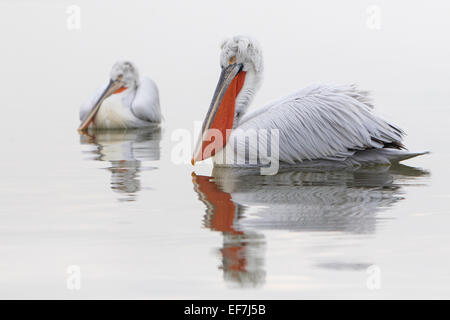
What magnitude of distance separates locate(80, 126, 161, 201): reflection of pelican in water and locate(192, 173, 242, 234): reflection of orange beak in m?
0.52

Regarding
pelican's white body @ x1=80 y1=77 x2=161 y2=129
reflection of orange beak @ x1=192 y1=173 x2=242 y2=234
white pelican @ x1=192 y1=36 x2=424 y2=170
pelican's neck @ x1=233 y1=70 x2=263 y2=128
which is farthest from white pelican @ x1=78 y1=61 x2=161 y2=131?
reflection of orange beak @ x1=192 y1=173 x2=242 y2=234

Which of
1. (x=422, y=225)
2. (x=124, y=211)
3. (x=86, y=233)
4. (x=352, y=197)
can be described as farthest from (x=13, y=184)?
(x=422, y=225)

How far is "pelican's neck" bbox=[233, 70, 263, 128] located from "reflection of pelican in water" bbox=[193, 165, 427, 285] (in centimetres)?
68

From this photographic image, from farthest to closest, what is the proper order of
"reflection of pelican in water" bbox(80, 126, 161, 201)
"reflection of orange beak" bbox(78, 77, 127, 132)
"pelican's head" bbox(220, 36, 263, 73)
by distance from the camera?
1. "reflection of orange beak" bbox(78, 77, 127, 132)
2. "pelican's head" bbox(220, 36, 263, 73)
3. "reflection of pelican in water" bbox(80, 126, 161, 201)

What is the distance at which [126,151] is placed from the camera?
10461 mm

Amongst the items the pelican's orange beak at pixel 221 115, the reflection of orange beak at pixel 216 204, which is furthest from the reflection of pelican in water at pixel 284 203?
the pelican's orange beak at pixel 221 115

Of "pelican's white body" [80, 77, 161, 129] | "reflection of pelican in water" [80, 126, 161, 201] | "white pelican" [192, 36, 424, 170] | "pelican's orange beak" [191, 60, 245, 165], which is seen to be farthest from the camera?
"pelican's white body" [80, 77, 161, 129]

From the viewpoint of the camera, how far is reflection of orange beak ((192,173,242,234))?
6.11 m

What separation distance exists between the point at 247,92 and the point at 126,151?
198cm

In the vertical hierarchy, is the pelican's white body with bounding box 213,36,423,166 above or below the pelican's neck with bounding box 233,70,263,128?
below

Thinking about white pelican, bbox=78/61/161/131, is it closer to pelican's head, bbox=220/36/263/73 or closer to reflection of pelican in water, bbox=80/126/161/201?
reflection of pelican in water, bbox=80/126/161/201

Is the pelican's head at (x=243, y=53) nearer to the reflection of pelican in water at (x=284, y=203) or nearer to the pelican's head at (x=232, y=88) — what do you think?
the pelican's head at (x=232, y=88)

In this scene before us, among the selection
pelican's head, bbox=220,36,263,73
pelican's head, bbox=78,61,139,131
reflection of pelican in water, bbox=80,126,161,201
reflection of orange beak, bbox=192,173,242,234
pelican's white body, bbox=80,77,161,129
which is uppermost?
pelican's head, bbox=220,36,263,73

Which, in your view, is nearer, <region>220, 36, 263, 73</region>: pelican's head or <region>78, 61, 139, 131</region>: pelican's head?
<region>220, 36, 263, 73</region>: pelican's head
